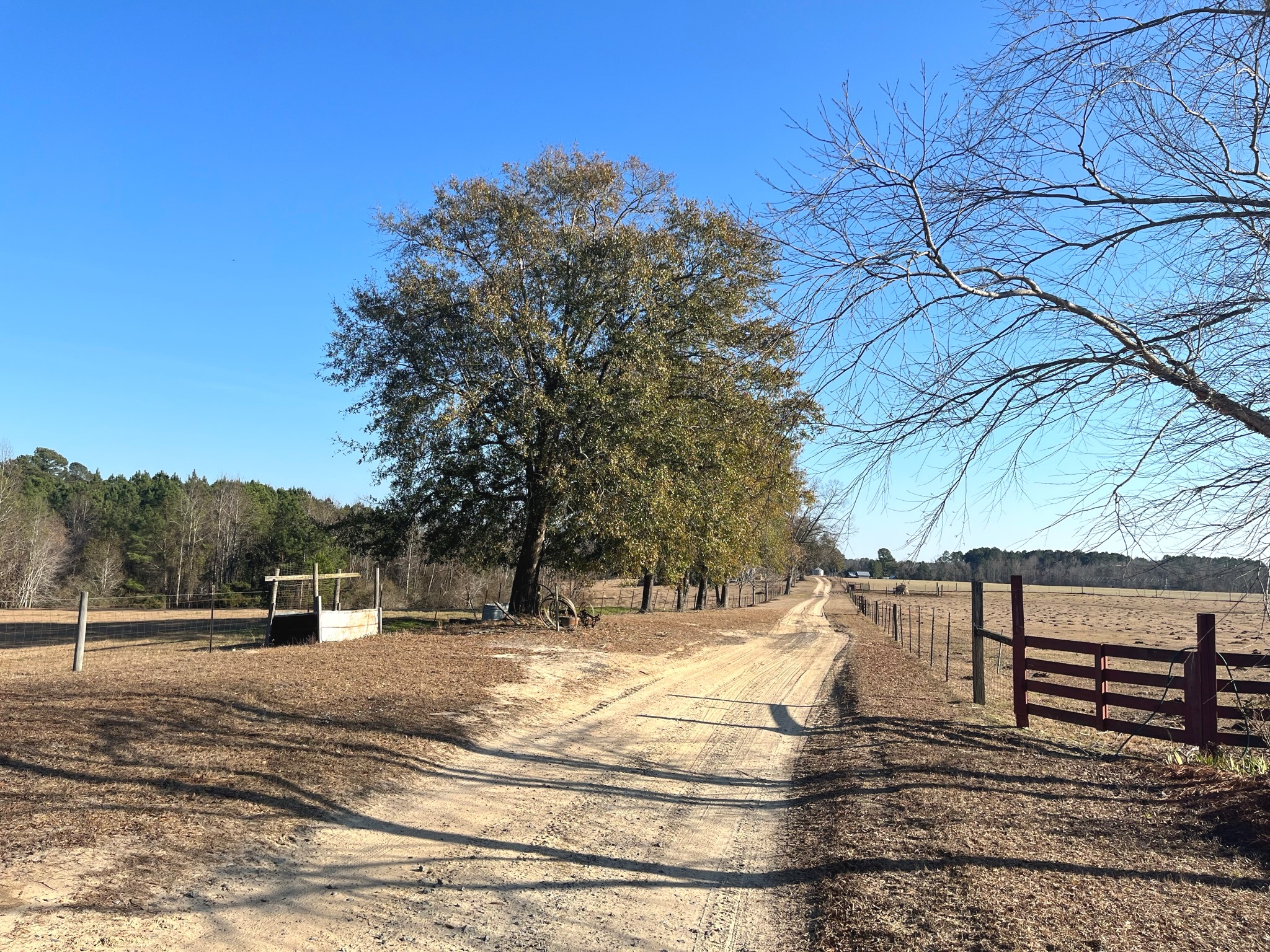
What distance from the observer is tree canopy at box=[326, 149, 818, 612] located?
58.2ft

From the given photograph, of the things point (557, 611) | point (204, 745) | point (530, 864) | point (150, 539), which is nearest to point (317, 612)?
point (557, 611)

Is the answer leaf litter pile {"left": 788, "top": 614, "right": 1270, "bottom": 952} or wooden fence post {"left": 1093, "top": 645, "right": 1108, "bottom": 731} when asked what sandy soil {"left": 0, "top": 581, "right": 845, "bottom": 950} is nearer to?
leaf litter pile {"left": 788, "top": 614, "right": 1270, "bottom": 952}

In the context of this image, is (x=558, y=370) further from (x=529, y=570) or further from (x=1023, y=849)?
(x=1023, y=849)

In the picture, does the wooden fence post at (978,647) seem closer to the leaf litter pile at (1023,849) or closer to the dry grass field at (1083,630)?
the dry grass field at (1083,630)

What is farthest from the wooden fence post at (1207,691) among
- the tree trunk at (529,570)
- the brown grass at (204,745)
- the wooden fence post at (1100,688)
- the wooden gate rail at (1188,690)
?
the tree trunk at (529,570)

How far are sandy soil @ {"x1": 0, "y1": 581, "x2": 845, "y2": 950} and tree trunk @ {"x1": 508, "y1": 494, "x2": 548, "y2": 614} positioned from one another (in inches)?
421

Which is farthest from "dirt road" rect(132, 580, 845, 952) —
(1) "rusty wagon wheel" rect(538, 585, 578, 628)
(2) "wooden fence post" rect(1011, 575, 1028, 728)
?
(1) "rusty wagon wheel" rect(538, 585, 578, 628)

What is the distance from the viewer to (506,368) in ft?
60.4

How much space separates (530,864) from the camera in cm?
502

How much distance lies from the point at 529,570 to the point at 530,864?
15.6 m

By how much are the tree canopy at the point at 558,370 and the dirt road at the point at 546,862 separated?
9629mm

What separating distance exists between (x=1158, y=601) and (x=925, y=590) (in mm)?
25090

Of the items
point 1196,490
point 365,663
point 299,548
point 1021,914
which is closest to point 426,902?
point 1021,914

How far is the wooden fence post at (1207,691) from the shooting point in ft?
25.7
